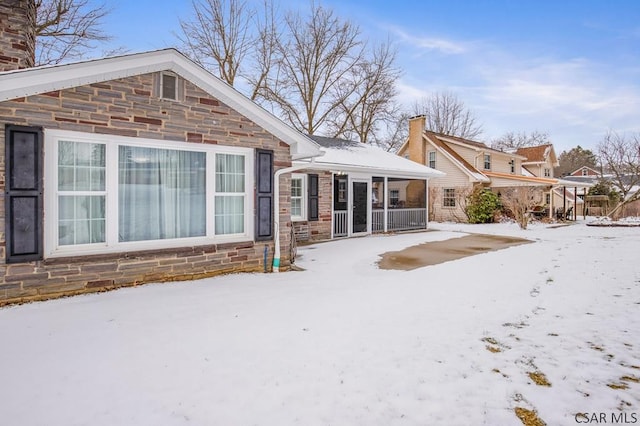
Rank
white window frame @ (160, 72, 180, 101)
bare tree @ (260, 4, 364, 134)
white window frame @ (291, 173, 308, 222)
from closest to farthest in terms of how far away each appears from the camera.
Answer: white window frame @ (160, 72, 180, 101), white window frame @ (291, 173, 308, 222), bare tree @ (260, 4, 364, 134)

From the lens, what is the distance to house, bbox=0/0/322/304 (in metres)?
4.54

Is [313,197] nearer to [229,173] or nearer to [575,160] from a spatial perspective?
A: [229,173]

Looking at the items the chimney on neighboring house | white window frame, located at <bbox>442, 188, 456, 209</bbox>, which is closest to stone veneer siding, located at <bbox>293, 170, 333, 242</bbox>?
white window frame, located at <bbox>442, 188, 456, 209</bbox>

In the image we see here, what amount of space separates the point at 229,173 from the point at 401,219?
10.1 m

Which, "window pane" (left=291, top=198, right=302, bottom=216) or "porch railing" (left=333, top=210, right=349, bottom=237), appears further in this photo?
"porch railing" (left=333, top=210, right=349, bottom=237)

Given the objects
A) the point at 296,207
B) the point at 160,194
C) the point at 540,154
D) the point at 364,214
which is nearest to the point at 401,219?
the point at 364,214

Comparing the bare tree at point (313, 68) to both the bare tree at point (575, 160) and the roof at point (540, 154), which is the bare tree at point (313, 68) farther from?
the bare tree at point (575, 160)

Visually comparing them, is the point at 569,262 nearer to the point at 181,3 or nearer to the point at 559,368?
the point at 559,368

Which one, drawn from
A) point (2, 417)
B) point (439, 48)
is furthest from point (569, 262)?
point (439, 48)

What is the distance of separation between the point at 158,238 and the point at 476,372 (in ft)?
15.9

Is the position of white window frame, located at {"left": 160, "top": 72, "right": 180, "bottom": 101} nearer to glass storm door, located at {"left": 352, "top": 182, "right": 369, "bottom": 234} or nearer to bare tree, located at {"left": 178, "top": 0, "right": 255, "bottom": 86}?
glass storm door, located at {"left": 352, "top": 182, "right": 369, "bottom": 234}

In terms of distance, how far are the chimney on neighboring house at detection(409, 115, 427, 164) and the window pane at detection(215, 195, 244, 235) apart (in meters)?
17.1

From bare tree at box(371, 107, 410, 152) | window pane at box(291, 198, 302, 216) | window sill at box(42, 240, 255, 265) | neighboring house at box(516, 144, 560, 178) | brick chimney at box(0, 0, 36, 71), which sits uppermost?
bare tree at box(371, 107, 410, 152)

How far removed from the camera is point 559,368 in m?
3.01
